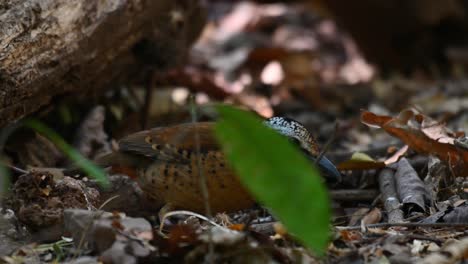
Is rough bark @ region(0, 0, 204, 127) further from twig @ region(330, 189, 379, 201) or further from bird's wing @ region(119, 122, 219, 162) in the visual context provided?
twig @ region(330, 189, 379, 201)

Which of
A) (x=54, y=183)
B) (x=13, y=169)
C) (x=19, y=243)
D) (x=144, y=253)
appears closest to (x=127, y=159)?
(x=13, y=169)

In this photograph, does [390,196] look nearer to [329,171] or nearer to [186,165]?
[329,171]

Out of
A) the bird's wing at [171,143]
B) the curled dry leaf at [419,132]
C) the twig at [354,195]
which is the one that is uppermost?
the bird's wing at [171,143]

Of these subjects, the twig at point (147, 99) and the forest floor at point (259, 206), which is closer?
the forest floor at point (259, 206)

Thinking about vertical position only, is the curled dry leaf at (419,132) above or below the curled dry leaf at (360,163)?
above

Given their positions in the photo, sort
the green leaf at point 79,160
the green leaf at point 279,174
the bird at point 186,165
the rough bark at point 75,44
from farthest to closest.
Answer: the bird at point 186,165
the rough bark at point 75,44
the green leaf at point 79,160
the green leaf at point 279,174

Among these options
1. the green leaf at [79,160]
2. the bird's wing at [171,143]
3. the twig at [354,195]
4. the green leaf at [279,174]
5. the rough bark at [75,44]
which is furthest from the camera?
the twig at [354,195]

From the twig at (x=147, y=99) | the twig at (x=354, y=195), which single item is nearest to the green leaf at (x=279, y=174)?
the twig at (x=354, y=195)

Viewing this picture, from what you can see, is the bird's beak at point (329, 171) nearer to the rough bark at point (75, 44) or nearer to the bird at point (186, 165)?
the bird at point (186, 165)
